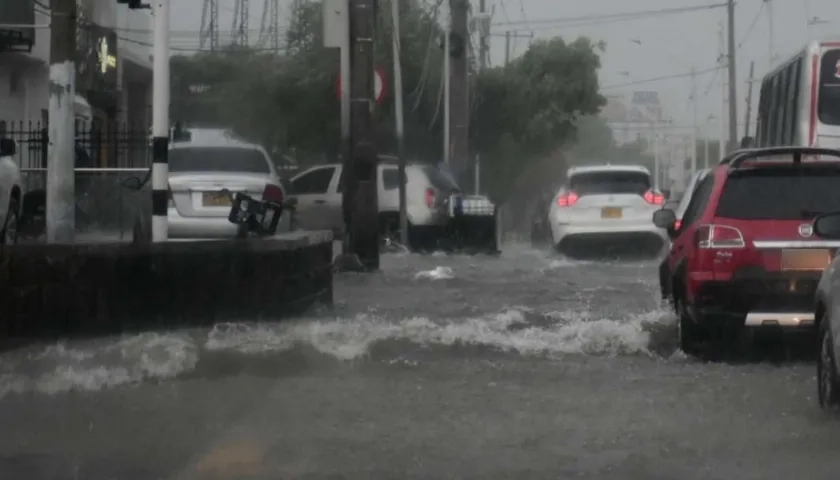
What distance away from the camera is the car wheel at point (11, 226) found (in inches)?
668

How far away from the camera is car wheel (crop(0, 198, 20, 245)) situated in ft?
55.7

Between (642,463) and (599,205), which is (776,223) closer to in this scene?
(642,463)

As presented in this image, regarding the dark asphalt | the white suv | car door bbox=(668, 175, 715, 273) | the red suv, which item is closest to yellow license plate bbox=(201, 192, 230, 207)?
the white suv

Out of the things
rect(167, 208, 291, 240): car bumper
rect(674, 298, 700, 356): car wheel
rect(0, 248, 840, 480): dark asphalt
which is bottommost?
rect(0, 248, 840, 480): dark asphalt

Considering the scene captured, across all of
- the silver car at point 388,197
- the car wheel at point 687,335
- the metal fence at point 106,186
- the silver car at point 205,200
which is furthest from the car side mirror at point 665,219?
the silver car at point 388,197

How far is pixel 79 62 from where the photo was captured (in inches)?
1100

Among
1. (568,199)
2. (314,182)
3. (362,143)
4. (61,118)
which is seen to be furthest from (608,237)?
(61,118)

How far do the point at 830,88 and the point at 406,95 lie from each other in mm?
23880

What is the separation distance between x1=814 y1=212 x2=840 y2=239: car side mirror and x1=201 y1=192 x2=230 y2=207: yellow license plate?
33.1 feet

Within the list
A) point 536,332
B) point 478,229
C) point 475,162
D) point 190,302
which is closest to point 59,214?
point 190,302

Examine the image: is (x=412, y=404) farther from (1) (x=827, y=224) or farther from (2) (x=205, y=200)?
(2) (x=205, y=200)

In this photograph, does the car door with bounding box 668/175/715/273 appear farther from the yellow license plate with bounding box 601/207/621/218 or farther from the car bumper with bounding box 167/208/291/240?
Answer: the yellow license plate with bounding box 601/207/621/218

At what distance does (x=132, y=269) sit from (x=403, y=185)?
16071mm

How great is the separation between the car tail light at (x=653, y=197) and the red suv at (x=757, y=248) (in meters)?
13.4
